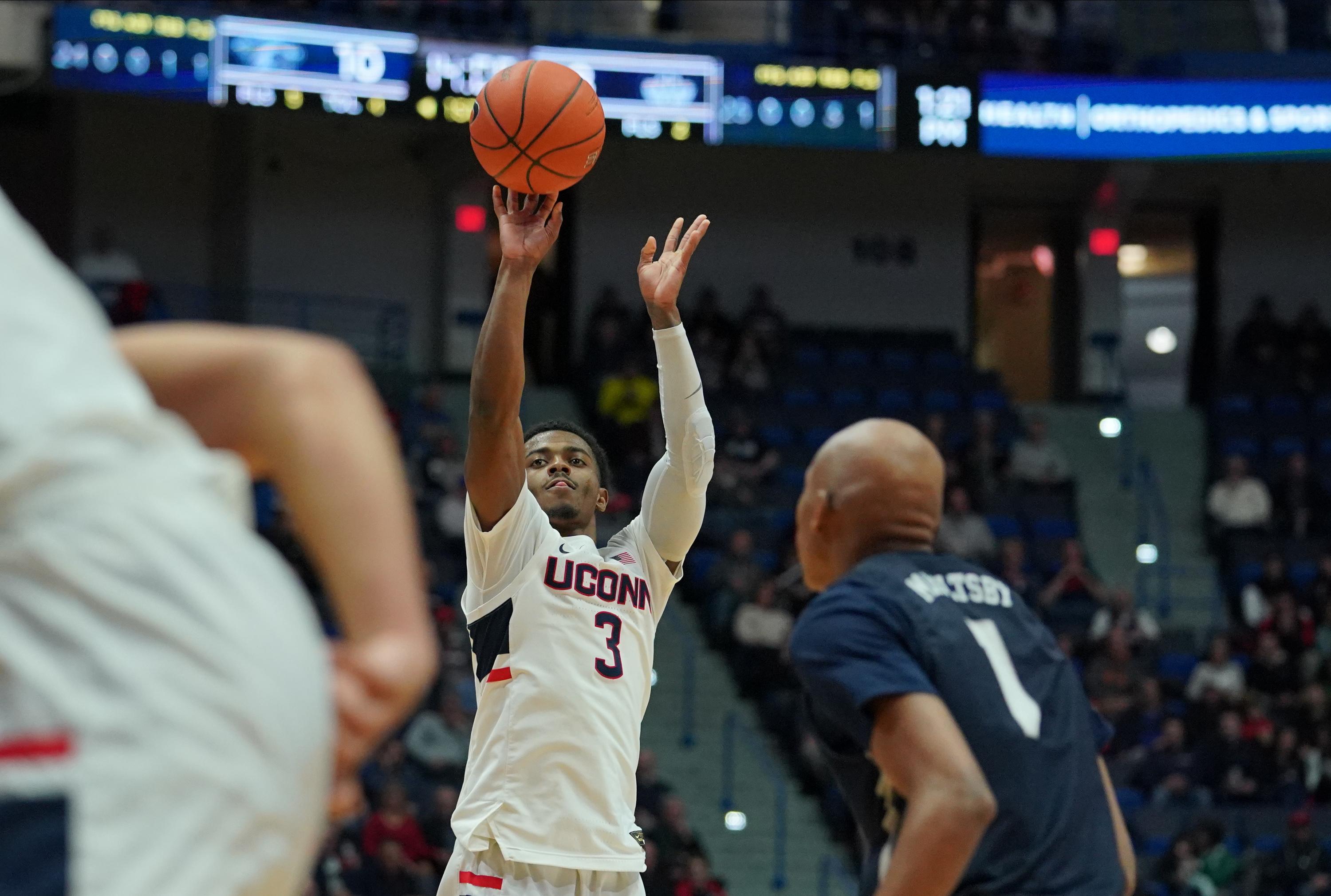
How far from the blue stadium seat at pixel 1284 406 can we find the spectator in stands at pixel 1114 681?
520 cm

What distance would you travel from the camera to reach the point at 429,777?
492 inches

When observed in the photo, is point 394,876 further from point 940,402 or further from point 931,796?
point 940,402

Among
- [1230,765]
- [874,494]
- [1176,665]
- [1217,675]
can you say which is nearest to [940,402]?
[1176,665]

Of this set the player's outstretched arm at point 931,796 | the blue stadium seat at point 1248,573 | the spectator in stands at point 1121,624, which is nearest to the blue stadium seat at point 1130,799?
the spectator in stands at point 1121,624

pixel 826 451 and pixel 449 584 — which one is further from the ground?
pixel 826 451

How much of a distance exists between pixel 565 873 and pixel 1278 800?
11008mm

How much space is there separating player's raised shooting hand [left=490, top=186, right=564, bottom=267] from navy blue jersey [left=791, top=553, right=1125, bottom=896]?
1.77 m

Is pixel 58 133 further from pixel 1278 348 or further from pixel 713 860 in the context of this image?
pixel 1278 348

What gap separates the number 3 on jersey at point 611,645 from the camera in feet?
15.7

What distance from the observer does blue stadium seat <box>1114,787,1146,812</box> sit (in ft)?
45.3

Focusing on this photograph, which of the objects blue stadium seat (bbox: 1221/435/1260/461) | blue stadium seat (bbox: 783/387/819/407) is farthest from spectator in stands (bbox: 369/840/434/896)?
blue stadium seat (bbox: 1221/435/1260/461)

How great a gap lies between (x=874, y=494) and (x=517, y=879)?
1.82 metres

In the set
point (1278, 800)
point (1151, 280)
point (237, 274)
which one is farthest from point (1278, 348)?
point (237, 274)

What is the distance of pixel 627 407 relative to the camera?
16703mm
